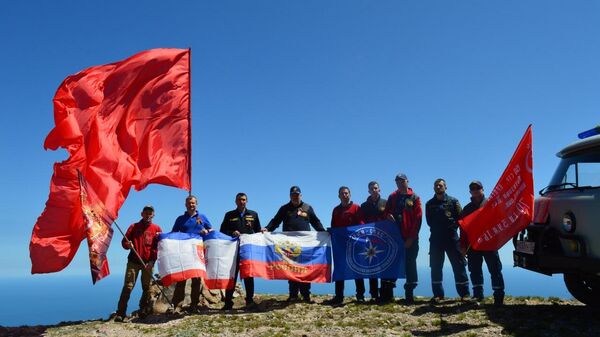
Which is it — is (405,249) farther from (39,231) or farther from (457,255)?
(39,231)

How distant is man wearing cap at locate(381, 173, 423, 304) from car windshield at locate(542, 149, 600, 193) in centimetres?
320

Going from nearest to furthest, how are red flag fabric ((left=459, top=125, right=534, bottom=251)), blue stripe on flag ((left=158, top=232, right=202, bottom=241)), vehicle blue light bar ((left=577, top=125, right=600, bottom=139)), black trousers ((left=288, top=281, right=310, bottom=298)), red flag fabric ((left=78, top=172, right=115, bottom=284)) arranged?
vehicle blue light bar ((left=577, top=125, right=600, bottom=139)) → red flag fabric ((left=459, top=125, right=534, bottom=251)) → red flag fabric ((left=78, top=172, right=115, bottom=284)) → blue stripe on flag ((left=158, top=232, right=202, bottom=241)) → black trousers ((left=288, top=281, right=310, bottom=298))

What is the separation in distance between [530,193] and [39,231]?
1160 centimetres

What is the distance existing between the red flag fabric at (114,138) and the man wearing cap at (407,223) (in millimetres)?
6211

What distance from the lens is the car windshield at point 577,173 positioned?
8445mm

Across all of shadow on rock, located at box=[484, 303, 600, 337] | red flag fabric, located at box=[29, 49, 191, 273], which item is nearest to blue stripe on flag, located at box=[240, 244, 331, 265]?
red flag fabric, located at box=[29, 49, 191, 273]

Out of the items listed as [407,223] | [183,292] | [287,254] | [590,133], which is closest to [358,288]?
[287,254]

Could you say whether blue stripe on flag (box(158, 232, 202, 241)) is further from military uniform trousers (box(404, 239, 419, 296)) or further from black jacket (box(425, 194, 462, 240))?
black jacket (box(425, 194, 462, 240))

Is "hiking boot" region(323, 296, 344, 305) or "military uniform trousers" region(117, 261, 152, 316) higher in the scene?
"military uniform trousers" region(117, 261, 152, 316)

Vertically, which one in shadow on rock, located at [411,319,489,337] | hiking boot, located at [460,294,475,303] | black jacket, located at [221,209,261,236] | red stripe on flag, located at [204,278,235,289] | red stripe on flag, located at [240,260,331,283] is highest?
black jacket, located at [221,209,261,236]

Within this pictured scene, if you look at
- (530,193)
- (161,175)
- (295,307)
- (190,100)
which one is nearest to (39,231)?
(161,175)

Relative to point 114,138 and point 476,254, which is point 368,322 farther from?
point 114,138

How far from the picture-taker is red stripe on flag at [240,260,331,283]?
39.0 ft

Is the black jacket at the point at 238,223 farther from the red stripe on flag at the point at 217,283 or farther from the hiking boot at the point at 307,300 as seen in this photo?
the hiking boot at the point at 307,300
